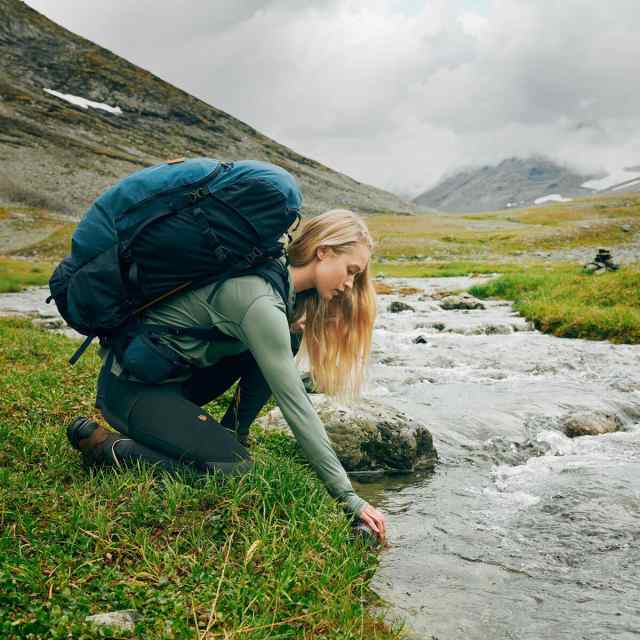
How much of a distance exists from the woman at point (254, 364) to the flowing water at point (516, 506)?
82 centimetres

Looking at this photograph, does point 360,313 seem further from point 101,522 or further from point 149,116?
Answer: point 149,116

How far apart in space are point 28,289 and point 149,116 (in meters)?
180

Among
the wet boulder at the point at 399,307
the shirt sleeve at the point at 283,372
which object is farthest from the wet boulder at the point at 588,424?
the wet boulder at the point at 399,307

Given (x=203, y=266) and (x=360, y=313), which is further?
(x=360, y=313)

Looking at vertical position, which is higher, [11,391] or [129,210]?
[129,210]

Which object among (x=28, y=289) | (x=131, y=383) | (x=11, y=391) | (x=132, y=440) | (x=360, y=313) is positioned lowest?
(x=28, y=289)

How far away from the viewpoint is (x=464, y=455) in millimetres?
8273

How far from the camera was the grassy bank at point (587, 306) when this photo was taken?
641 inches

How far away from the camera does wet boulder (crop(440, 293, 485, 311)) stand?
24.0 m

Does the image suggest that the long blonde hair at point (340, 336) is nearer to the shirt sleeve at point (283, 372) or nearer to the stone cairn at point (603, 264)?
the shirt sleeve at point (283, 372)

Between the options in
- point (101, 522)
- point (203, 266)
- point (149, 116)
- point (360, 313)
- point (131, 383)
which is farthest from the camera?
point (149, 116)

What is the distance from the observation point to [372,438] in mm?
7566

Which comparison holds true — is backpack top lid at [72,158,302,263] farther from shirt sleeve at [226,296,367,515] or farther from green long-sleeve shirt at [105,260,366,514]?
shirt sleeve at [226,296,367,515]

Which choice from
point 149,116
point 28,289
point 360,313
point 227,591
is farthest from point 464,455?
point 149,116
